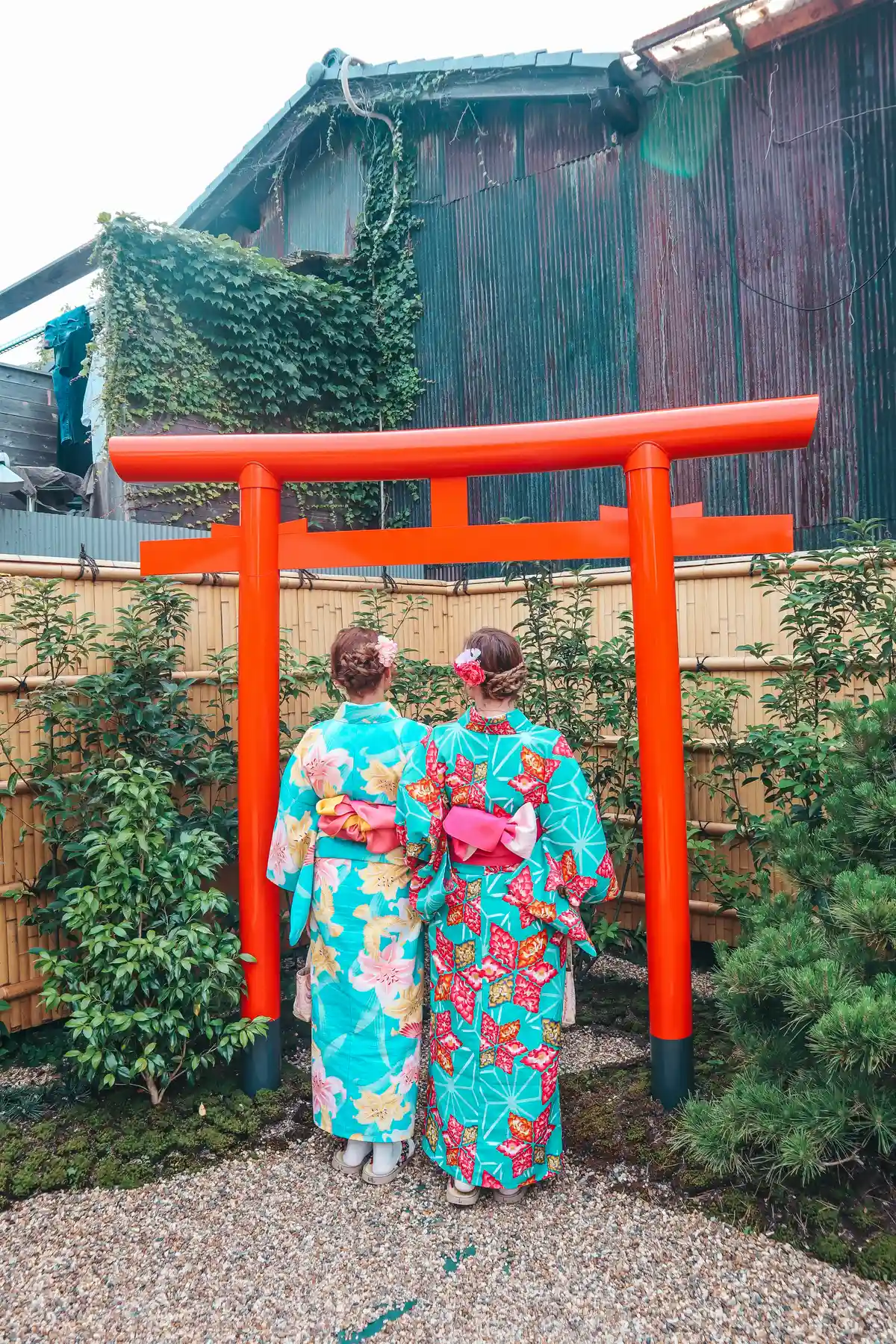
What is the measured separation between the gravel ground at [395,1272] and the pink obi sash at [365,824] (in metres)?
1.09

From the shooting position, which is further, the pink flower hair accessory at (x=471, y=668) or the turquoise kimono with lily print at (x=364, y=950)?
the turquoise kimono with lily print at (x=364, y=950)

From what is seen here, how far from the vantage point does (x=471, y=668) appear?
8.10 feet

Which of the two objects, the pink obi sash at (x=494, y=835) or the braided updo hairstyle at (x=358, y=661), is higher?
the braided updo hairstyle at (x=358, y=661)

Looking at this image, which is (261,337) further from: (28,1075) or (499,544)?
(28,1075)

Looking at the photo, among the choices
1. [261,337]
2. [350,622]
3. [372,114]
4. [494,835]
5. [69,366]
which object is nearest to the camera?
[494,835]

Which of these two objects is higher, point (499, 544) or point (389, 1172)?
point (499, 544)

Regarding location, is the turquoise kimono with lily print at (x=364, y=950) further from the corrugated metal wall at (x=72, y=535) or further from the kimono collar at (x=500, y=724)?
the corrugated metal wall at (x=72, y=535)

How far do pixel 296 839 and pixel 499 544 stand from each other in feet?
4.23

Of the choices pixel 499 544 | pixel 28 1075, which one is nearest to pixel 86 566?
pixel 499 544

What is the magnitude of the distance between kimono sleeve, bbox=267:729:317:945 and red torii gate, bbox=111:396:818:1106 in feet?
0.54

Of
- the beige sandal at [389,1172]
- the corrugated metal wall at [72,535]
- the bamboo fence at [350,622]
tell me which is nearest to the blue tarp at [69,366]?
the corrugated metal wall at [72,535]

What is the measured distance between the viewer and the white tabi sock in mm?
2660

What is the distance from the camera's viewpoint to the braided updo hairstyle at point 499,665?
2.49 m

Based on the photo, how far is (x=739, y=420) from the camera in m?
2.76
